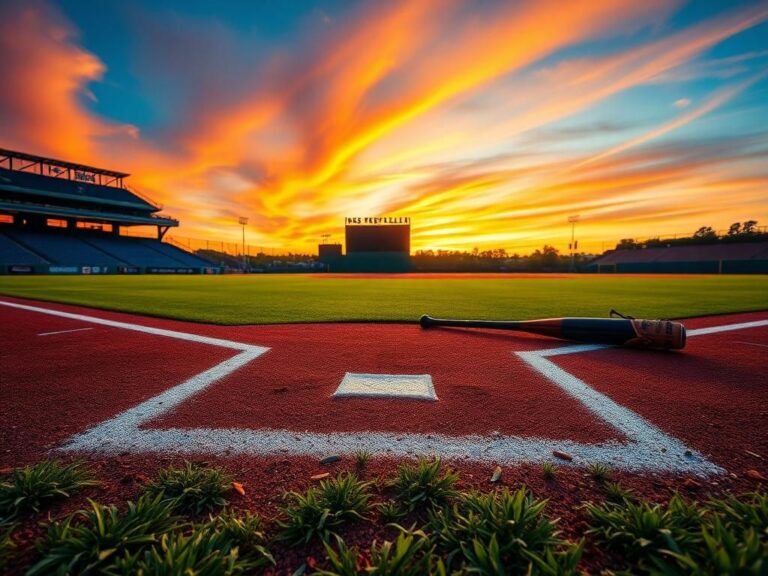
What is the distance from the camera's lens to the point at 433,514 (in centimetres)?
153

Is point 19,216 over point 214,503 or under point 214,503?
over

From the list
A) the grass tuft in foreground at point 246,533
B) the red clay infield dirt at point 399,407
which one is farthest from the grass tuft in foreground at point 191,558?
the red clay infield dirt at point 399,407

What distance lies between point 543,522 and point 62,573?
5.96 ft

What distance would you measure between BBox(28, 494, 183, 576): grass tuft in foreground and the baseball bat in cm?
484

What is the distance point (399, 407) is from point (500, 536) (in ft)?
4.70

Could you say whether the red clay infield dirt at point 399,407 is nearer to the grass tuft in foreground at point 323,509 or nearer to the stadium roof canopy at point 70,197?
the grass tuft in foreground at point 323,509

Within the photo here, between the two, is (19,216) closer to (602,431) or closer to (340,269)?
(340,269)

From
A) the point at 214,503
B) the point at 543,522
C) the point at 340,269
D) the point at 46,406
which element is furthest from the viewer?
the point at 340,269

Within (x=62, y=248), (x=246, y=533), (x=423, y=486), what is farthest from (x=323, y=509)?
(x=62, y=248)

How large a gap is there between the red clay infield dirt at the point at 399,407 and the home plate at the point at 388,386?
11cm

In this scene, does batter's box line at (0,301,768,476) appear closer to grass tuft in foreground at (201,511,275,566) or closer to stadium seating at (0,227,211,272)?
grass tuft in foreground at (201,511,275,566)

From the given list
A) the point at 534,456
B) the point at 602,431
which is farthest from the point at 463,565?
the point at 602,431

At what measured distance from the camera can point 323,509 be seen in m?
1.53

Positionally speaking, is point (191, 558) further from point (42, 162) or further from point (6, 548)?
point (42, 162)
